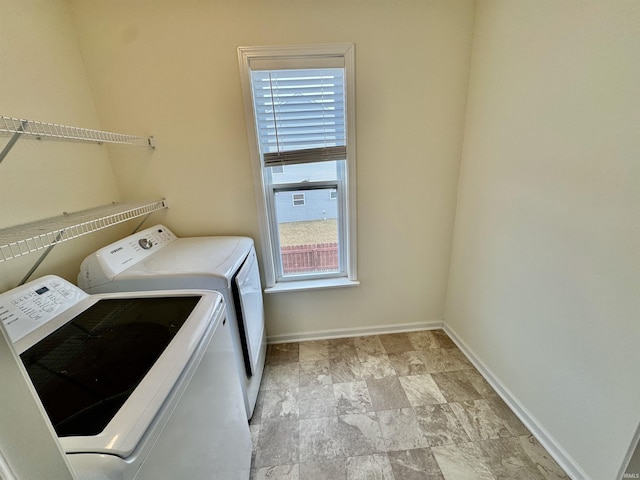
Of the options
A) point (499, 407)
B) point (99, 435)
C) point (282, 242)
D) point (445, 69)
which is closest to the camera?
point (99, 435)

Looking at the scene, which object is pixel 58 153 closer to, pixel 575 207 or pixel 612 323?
pixel 575 207

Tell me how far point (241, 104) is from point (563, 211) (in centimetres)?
180

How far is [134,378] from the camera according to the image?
697 mm

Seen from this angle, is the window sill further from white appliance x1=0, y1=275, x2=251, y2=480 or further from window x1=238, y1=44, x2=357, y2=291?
white appliance x1=0, y1=275, x2=251, y2=480

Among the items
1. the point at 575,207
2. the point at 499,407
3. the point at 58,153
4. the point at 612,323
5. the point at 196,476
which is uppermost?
the point at 58,153

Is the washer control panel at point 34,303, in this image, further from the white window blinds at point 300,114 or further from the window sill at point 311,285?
the white window blinds at point 300,114

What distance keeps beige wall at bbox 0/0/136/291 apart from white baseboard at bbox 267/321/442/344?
144cm

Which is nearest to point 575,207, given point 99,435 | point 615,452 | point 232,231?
point 615,452

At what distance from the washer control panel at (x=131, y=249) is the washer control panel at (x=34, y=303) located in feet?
0.59

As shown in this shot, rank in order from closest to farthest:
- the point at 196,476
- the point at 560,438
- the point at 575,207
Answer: the point at 196,476
the point at 575,207
the point at 560,438

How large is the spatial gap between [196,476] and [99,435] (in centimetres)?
34

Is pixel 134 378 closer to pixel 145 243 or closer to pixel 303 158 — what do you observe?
pixel 145 243

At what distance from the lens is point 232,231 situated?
191cm

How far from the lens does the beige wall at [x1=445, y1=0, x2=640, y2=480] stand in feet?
3.16
